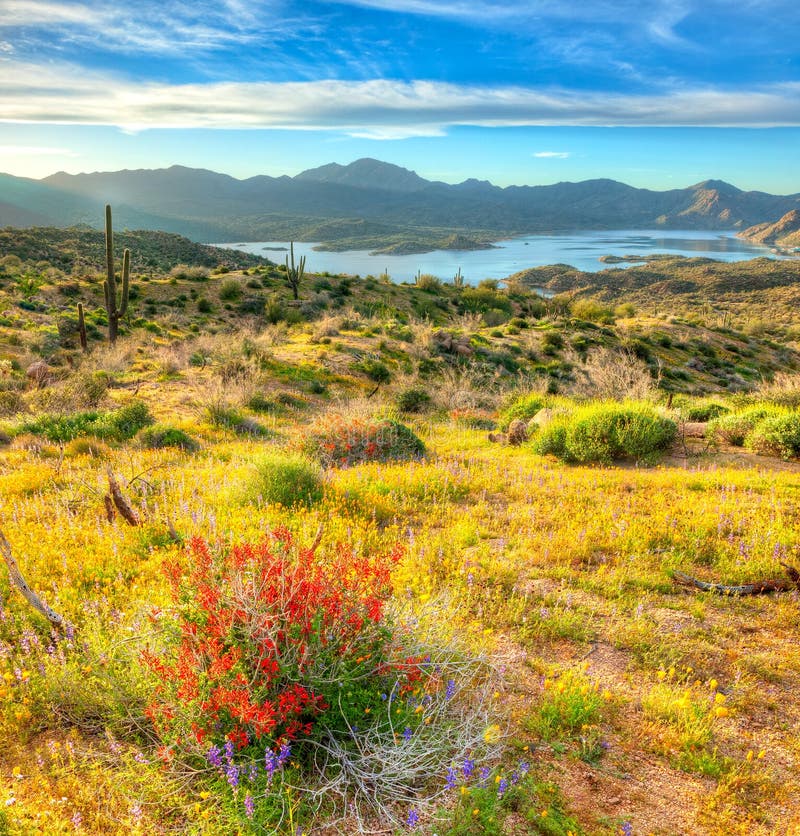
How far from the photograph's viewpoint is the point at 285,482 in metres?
6.04

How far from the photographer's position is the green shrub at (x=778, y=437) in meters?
8.20

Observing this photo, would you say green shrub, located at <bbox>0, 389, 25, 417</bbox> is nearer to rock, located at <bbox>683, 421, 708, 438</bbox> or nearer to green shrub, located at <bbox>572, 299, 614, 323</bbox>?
rock, located at <bbox>683, 421, 708, 438</bbox>

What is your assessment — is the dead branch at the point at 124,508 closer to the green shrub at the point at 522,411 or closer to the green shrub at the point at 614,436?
the green shrub at the point at 614,436

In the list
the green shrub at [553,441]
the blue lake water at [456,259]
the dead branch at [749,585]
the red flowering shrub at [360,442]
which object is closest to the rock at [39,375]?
the red flowering shrub at [360,442]

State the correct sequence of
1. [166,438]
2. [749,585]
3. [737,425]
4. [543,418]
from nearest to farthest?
[749,585]
[166,438]
[737,425]
[543,418]

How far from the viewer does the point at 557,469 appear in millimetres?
7789

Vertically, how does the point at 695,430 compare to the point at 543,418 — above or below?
below

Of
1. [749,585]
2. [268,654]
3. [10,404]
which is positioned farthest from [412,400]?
[268,654]

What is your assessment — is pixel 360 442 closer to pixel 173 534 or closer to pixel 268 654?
pixel 173 534

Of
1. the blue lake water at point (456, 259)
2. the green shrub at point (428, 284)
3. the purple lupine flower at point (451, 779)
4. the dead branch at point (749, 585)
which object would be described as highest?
the blue lake water at point (456, 259)

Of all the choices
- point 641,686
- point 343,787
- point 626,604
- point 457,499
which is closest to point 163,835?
point 343,787

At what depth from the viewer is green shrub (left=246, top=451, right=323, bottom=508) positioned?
19.4 feet

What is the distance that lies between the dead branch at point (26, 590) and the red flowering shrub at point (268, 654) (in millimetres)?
909

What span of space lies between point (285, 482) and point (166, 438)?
3923mm
